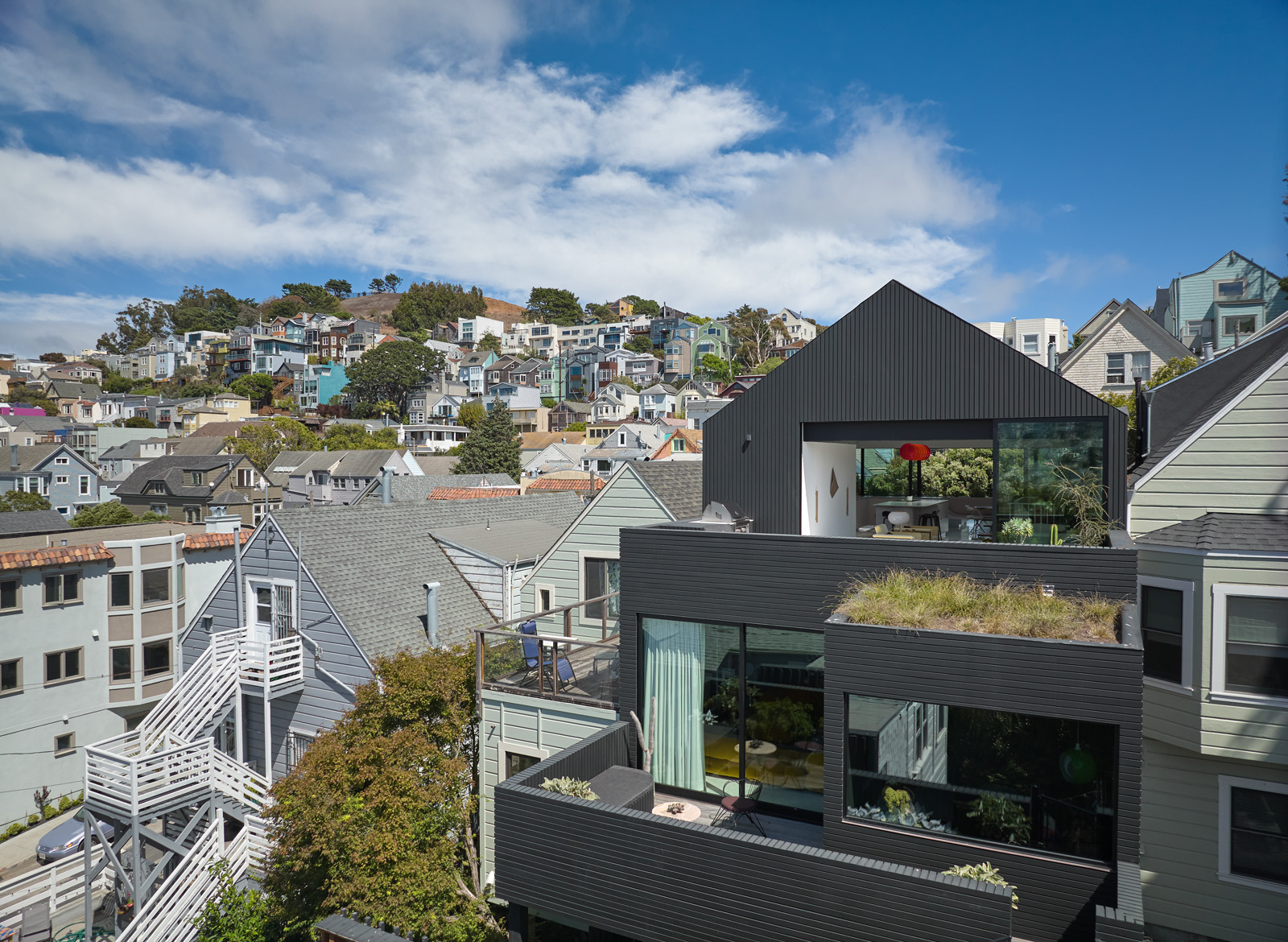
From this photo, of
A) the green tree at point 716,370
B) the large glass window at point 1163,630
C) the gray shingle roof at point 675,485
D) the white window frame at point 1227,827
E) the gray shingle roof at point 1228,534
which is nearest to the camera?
the gray shingle roof at point 1228,534

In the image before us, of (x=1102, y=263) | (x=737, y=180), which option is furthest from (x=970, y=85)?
(x=1102, y=263)

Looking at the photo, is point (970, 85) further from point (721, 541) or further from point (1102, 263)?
point (721, 541)

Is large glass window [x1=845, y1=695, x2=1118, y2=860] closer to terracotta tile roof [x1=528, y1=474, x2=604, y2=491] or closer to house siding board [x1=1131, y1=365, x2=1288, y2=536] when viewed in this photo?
house siding board [x1=1131, y1=365, x2=1288, y2=536]

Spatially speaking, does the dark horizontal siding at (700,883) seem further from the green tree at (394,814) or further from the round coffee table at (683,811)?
the green tree at (394,814)

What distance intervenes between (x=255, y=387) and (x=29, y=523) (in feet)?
303

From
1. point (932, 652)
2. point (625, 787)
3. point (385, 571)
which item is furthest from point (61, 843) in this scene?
point (932, 652)

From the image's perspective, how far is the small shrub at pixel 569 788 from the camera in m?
7.56

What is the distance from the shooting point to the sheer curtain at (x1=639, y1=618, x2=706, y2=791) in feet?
29.4

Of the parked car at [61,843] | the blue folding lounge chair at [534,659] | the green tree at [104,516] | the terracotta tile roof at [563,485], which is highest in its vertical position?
the terracotta tile roof at [563,485]

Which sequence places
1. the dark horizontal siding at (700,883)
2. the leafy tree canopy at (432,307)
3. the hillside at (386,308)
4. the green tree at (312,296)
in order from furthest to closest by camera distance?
the hillside at (386,308) < the green tree at (312,296) < the leafy tree canopy at (432,307) < the dark horizontal siding at (700,883)

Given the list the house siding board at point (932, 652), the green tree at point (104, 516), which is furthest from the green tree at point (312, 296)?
the house siding board at point (932, 652)

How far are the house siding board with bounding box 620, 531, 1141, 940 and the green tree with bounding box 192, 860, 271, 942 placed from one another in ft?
30.2

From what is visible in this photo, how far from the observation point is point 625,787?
318 inches

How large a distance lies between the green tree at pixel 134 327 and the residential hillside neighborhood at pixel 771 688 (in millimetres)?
157032
